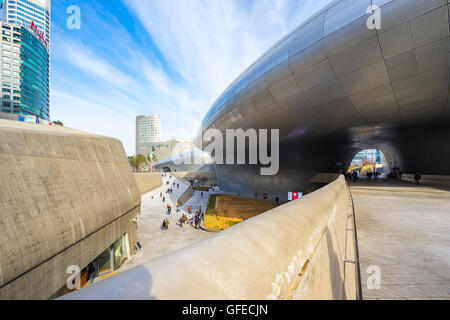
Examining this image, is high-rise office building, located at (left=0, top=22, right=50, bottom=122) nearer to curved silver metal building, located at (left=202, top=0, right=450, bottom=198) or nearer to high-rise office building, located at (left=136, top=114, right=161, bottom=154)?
curved silver metal building, located at (left=202, top=0, right=450, bottom=198)

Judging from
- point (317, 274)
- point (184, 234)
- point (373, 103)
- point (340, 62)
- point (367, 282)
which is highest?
point (340, 62)

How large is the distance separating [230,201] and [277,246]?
3034 centimetres

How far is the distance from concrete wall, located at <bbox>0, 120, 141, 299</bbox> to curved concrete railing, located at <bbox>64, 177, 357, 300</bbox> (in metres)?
6.11

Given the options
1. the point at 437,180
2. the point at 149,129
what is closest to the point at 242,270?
the point at 437,180

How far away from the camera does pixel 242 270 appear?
121 centimetres

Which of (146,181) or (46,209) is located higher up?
(46,209)

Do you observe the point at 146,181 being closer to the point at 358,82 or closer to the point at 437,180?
the point at 358,82

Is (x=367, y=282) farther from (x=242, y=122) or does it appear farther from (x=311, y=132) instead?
(x=242, y=122)

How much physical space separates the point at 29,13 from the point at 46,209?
462 feet

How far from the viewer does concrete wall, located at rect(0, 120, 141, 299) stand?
16.4ft

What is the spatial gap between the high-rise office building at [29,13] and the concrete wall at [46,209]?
110776mm

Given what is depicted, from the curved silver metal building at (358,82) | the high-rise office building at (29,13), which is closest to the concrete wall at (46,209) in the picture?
the curved silver metal building at (358,82)

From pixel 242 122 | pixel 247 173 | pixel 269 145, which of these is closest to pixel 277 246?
pixel 242 122

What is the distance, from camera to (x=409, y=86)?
10641 millimetres
